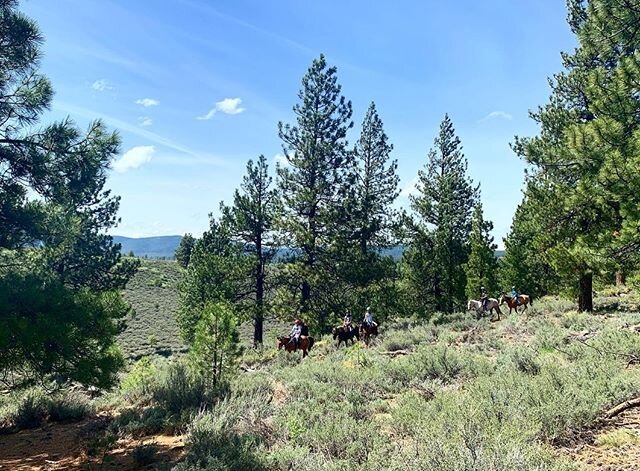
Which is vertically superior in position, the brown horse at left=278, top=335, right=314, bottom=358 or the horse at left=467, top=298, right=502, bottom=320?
the horse at left=467, top=298, right=502, bottom=320

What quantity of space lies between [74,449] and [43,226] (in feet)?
15.3

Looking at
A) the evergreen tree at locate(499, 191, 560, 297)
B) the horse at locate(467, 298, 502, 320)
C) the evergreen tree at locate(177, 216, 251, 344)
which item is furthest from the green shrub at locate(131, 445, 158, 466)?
the evergreen tree at locate(499, 191, 560, 297)

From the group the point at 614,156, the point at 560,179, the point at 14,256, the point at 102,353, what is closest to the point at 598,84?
the point at 614,156

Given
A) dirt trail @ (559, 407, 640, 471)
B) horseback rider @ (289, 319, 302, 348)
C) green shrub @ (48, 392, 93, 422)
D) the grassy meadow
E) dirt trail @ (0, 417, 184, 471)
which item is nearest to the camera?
dirt trail @ (559, 407, 640, 471)

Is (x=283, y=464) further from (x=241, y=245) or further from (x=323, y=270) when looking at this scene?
(x=241, y=245)

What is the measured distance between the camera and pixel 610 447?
534 cm

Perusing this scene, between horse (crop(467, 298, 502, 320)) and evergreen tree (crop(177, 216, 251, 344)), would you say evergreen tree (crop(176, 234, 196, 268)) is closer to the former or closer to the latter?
evergreen tree (crop(177, 216, 251, 344))

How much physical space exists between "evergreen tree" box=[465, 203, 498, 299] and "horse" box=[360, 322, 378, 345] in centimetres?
1143

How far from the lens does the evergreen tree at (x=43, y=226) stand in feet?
28.2

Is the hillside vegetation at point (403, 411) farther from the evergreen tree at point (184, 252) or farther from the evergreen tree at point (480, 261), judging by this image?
the evergreen tree at point (184, 252)

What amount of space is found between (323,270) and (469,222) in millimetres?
13820

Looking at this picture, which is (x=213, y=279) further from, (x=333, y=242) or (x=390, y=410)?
(x=390, y=410)

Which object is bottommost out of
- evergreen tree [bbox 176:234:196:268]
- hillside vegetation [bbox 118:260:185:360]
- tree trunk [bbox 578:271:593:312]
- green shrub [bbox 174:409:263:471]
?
hillside vegetation [bbox 118:260:185:360]

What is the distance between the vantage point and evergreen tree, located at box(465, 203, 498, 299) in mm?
30062
